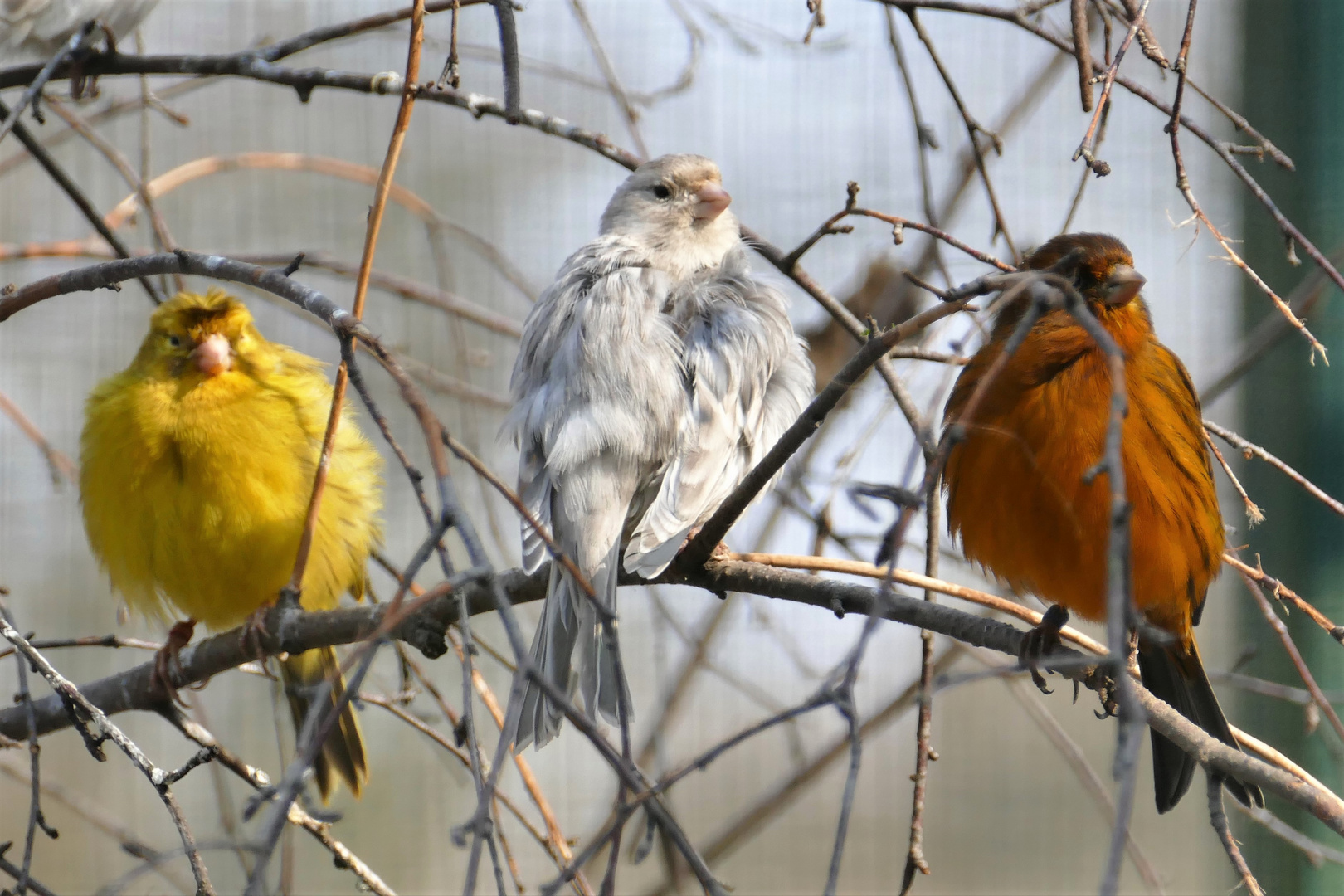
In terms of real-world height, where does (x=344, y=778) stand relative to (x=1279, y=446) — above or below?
below

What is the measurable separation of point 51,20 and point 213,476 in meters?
1.19

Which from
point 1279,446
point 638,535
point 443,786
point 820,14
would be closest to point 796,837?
point 443,786

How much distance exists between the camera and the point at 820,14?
2561mm

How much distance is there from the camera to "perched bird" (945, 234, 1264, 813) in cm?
250

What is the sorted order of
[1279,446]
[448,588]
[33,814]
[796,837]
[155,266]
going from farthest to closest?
[796,837] → [1279,446] → [155,266] → [33,814] → [448,588]

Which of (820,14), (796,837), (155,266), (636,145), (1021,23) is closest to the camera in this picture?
(155,266)

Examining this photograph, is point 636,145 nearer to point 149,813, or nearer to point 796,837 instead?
point 796,837

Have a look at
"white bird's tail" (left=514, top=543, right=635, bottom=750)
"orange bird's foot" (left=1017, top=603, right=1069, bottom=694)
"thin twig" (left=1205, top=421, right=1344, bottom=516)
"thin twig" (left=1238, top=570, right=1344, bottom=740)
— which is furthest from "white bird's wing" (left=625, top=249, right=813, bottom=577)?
"thin twig" (left=1238, top=570, right=1344, bottom=740)

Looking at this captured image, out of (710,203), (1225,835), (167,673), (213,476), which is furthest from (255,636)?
(1225,835)

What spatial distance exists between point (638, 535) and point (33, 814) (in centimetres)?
122

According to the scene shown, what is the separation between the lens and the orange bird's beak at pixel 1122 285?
254 cm

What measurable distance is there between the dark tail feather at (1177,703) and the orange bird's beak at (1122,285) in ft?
2.69

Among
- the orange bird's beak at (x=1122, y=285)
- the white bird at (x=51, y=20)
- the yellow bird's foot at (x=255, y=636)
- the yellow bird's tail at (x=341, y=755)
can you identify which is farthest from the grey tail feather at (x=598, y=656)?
the white bird at (x=51, y=20)

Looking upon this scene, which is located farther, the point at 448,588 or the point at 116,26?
the point at 116,26
